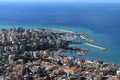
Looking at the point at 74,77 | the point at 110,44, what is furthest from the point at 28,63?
the point at 110,44

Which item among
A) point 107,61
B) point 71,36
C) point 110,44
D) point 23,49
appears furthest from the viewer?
point 71,36

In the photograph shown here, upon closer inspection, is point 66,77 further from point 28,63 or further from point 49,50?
point 49,50

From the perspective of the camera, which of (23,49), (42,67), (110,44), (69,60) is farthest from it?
(110,44)

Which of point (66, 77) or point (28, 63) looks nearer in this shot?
point (66, 77)

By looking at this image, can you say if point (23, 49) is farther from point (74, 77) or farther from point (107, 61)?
point (74, 77)

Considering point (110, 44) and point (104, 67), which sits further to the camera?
point (110, 44)

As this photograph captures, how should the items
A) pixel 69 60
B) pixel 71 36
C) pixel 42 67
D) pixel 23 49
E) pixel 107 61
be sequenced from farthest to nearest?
pixel 71 36 < pixel 23 49 < pixel 107 61 < pixel 69 60 < pixel 42 67

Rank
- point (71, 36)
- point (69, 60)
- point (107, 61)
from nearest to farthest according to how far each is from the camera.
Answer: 1. point (69, 60)
2. point (107, 61)
3. point (71, 36)

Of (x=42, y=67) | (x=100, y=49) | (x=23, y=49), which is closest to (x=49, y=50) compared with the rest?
(x=23, y=49)
